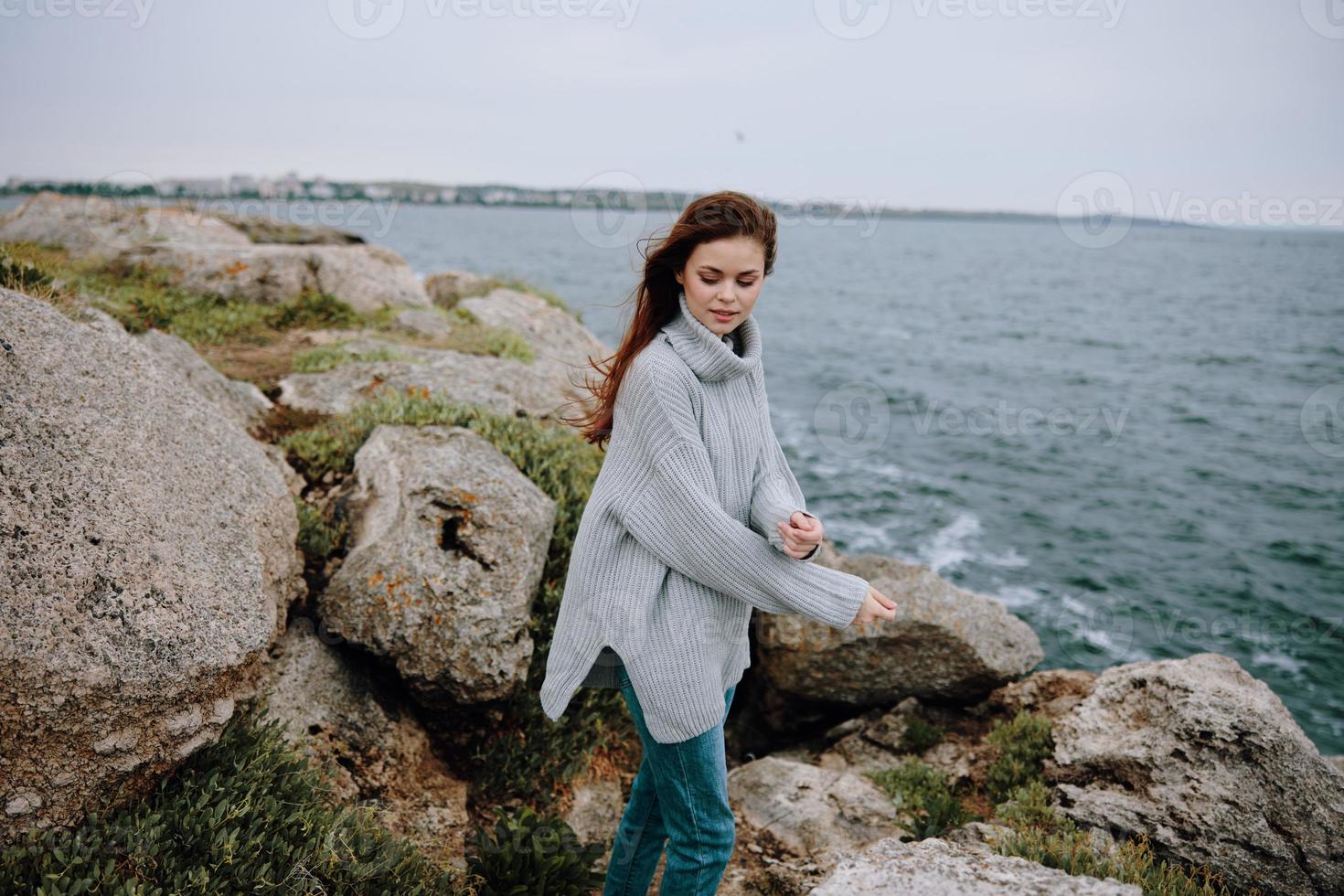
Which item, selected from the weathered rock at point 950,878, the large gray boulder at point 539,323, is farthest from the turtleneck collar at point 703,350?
the large gray boulder at point 539,323

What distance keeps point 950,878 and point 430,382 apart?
6745 mm

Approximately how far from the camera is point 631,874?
3.88 meters

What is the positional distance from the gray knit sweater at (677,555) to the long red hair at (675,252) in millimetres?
130

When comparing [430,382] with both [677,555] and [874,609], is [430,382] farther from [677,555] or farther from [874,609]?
[874,609]

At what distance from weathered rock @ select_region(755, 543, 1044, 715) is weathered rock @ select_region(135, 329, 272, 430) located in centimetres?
518

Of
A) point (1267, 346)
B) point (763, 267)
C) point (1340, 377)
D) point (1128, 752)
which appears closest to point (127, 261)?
point (763, 267)

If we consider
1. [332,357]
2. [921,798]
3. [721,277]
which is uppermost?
[721,277]

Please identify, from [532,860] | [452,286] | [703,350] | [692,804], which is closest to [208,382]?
[532,860]

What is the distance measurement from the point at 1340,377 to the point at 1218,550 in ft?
89.4

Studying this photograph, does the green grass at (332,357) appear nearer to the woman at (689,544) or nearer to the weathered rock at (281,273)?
the weathered rock at (281,273)

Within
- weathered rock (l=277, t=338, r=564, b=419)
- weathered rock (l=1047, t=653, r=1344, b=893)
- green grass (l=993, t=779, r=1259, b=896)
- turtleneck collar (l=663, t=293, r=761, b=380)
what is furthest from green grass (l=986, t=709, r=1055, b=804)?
weathered rock (l=277, t=338, r=564, b=419)

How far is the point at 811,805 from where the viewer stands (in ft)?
19.4

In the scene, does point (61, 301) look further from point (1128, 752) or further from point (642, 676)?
point (1128, 752)

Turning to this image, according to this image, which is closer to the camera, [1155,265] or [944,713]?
[944,713]
